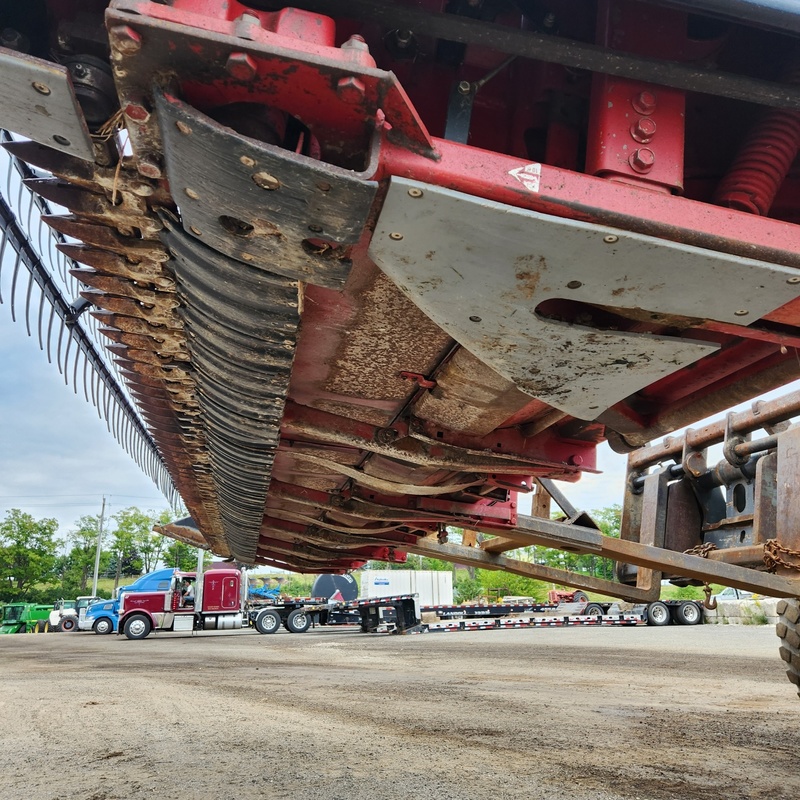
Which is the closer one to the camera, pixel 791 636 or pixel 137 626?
pixel 791 636

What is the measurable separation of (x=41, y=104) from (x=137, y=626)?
18668mm

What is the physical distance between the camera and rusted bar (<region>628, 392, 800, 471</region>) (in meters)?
3.89

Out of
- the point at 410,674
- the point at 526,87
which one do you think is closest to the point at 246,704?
the point at 410,674

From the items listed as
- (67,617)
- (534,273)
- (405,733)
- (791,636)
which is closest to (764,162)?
(534,273)

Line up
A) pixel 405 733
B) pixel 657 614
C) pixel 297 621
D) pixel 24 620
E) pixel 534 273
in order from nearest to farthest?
pixel 534 273, pixel 405 733, pixel 657 614, pixel 297 621, pixel 24 620

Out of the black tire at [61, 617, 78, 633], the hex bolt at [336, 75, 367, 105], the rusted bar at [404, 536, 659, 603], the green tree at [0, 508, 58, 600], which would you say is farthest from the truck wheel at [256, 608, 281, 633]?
the green tree at [0, 508, 58, 600]

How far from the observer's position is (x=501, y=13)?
5.70ft

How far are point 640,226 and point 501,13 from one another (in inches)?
27.2

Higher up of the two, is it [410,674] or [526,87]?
[526,87]

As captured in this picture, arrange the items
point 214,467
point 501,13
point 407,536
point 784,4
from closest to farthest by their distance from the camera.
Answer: point 784,4 < point 501,13 < point 214,467 < point 407,536

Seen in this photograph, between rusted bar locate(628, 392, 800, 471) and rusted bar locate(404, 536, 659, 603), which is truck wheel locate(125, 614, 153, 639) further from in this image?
rusted bar locate(628, 392, 800, 471)

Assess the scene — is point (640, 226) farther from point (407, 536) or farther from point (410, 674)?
point (410, 674)

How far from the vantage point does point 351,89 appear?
130 centimetres

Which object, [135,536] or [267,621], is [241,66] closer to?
[267,621]
